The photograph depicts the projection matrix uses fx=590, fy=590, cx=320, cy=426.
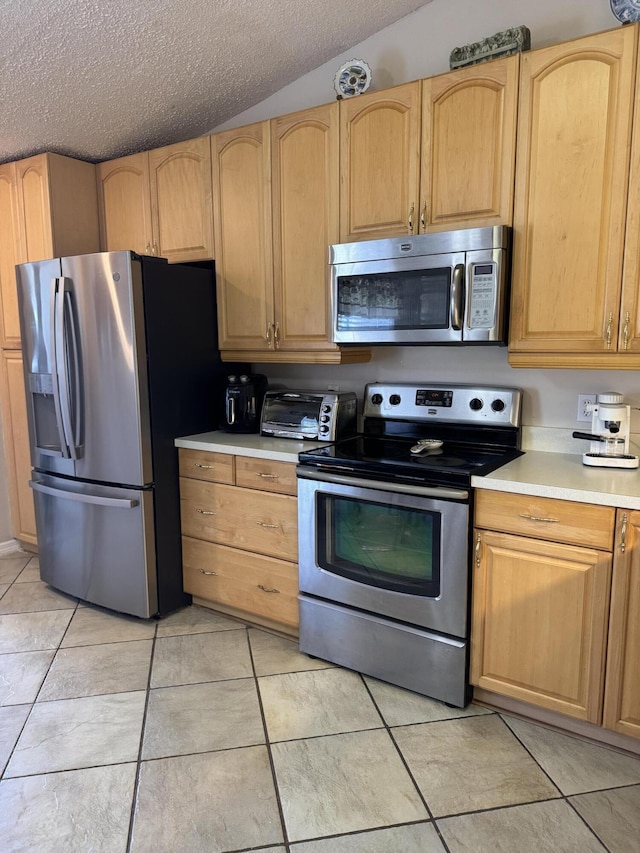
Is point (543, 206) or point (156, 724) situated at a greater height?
point (543, 206)

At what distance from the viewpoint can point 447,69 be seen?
2482mm

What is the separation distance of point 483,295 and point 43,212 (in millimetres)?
2425

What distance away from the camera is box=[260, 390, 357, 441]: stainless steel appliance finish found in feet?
8.80

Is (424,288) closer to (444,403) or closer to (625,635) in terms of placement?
(444,403)

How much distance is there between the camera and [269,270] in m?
2.77

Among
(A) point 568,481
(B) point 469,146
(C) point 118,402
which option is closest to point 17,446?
(C) point 118,402

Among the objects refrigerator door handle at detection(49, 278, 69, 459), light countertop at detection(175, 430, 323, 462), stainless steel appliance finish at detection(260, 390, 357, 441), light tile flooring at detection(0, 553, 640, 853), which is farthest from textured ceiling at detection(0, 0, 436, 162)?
light tile flooring at detection(0, 553, 640, 853)

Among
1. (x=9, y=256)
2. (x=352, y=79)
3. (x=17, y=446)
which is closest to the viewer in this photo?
(x=352, y=79)

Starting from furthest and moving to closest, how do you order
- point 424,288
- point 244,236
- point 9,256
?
point 9,256 < point 244,236 < point 424,288

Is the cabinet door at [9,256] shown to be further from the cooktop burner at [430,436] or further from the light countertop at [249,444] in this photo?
the cooktop burner at [430,436]

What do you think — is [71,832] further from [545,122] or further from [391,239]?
[545,122]

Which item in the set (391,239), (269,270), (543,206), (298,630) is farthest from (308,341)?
(298,630)

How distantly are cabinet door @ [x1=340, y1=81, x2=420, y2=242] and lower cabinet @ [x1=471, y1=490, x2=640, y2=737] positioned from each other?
118 centimetres

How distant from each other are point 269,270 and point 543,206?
4.07 feet
